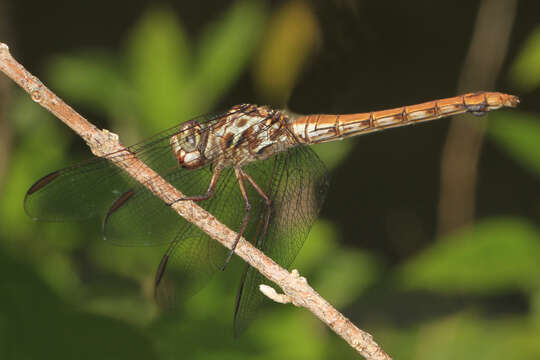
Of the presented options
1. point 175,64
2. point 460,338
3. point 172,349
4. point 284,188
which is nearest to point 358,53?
point 175,64

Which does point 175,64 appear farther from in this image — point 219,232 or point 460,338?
point 460,338

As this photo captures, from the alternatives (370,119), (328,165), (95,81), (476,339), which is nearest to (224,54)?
(95,81)

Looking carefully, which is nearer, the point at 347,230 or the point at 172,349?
the point at 172,349

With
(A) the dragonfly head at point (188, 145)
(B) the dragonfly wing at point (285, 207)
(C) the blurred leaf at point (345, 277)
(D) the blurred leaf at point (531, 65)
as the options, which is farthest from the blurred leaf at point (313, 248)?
(D) the blurred leaf at point (531, 65)

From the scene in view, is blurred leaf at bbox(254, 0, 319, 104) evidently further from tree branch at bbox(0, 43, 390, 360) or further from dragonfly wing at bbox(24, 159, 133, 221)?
tree branch at bbox(0, 43, 390, 360)

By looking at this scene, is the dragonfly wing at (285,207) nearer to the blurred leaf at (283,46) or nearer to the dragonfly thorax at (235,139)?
the dragonfly thorax at (235,139)

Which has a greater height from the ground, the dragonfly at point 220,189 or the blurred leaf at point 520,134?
the blurred leaf at point 520,134

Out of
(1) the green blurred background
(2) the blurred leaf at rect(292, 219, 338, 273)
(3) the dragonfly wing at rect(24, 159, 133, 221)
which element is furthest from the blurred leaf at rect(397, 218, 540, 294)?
(3) the dragonfly wing at rect(24, 159, 133, 221)
